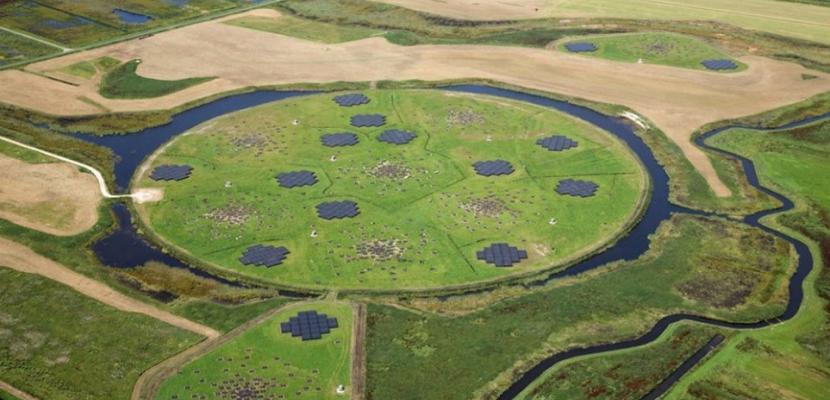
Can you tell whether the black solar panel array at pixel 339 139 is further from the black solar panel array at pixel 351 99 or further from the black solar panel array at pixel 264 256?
the black solar panel array at pixel 264 256

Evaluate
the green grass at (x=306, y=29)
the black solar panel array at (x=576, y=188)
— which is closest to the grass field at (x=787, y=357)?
the black solar panel array at (x=576, y=188)

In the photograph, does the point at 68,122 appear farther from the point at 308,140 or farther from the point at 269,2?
the point at 269,2

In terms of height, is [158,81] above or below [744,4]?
below

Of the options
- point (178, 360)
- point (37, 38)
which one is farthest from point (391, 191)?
point (37, 38)

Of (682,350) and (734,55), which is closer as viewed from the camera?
(682,350)

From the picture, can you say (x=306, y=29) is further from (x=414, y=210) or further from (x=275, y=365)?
(x=275, y=365)

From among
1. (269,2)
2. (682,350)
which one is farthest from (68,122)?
(682,350)
